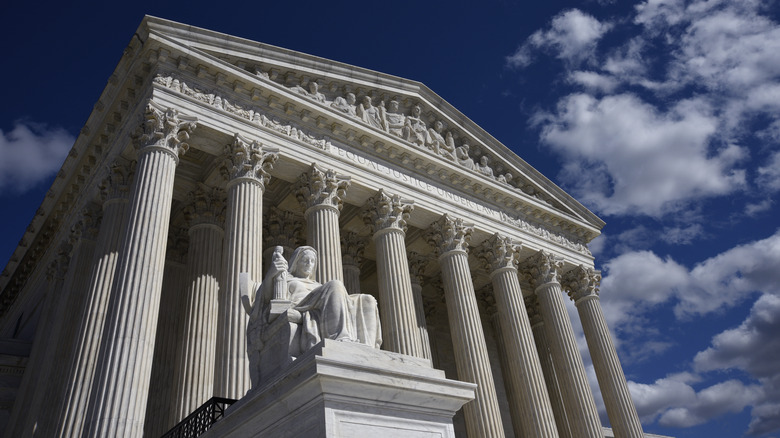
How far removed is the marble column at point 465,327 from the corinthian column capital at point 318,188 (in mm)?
5434

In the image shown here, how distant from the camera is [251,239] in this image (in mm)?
17406

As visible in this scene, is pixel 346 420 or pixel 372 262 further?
pixel 372 262

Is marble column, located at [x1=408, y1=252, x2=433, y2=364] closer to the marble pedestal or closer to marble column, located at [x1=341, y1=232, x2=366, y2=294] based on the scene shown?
marble column, located at [x1=341, y1=232, x2=366, y2=294]

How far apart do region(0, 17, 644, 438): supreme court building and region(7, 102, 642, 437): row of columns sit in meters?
0.06

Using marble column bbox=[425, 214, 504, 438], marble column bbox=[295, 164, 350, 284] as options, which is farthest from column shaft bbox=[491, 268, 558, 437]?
marble column bbox=[295, 164, 350, 284]

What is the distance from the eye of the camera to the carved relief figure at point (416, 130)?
25625 mm

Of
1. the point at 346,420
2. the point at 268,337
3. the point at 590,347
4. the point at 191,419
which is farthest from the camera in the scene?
the point at 590,347

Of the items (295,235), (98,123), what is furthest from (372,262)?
(98,123)

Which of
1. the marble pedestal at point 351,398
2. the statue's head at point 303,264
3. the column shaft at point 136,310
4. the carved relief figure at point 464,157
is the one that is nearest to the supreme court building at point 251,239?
the column shaft at point 136,310

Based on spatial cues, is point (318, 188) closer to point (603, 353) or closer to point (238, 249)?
point (238, 249)

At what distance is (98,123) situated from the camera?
68.4 feet

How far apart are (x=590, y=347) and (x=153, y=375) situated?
19.2 m

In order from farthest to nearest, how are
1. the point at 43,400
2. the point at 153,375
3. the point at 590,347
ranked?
the point at 590,347 < the point at 153,375 < the point at 43,400

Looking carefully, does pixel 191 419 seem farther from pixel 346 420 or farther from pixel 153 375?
pixel 153 375
